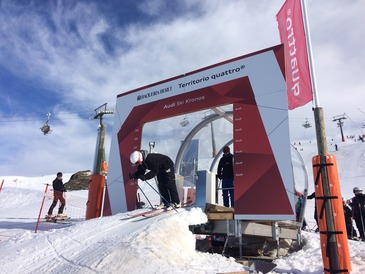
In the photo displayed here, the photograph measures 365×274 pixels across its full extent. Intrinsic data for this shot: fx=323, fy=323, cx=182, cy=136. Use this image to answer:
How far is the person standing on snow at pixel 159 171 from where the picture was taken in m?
7.66

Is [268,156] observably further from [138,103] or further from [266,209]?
[138,103]

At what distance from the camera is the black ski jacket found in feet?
25.2

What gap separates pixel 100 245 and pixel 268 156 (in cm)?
384

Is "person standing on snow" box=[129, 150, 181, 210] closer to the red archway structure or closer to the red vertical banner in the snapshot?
the red archway structure

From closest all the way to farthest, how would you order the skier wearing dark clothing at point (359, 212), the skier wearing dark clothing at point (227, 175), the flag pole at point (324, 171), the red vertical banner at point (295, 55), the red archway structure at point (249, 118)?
the flag pole at point (324, 171) → the red vertical banner at point (295, 55) → the red archway structure at point (249, 118) → the skier wearing dark clothing at point (227, 175) → the skier wearing dark clothing at point (359, 212)

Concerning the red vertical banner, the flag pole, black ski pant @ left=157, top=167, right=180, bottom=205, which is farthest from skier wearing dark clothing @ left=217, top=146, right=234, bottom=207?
the flag pole

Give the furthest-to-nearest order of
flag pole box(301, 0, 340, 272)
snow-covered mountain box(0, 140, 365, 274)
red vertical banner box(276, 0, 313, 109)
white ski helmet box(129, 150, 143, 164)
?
white ski helmet box(129, 150, 143, 164) → red vertical banner box(276, 0, 313, 109) → flag pole box(301, 0, 340, 272) → snow-covered mountain box(0, 140, 365, 274)

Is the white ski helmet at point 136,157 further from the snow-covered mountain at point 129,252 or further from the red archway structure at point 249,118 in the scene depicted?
the red archway structure at point 249,118

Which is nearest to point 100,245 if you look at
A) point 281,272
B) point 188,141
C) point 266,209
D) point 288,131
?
point 281,272

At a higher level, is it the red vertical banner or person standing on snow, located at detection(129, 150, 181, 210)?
the red vertical banner

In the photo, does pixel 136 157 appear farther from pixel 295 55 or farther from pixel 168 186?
pixel 295 55

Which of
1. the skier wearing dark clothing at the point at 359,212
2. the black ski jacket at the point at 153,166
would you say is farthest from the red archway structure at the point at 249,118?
the skier wearing dark clothing at the point at 359,212

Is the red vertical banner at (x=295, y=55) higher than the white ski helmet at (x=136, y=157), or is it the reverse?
the red vertical banner at (x=295, y=55)

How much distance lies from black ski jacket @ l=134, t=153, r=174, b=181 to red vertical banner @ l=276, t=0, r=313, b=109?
3218mm
